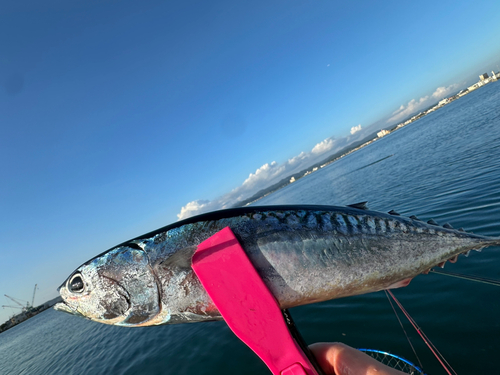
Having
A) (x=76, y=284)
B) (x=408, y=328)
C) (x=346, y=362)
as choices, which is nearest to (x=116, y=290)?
(x=76, y=284)

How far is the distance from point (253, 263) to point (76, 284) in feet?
6.11

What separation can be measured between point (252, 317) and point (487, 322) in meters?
5.89

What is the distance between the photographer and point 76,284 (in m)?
2.28

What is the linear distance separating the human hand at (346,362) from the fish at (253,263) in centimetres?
81

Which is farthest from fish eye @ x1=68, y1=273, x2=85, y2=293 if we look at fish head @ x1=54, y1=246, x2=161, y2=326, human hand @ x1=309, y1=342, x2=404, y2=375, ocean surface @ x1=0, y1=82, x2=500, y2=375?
ocean surface @ x1=0, y1=82, x2=500, y2=375

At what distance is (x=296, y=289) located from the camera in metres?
2.07

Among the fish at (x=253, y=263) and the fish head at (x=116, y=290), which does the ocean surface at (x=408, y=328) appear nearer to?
the fish at (x=253, y=263)

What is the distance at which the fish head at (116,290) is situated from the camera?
214 cm

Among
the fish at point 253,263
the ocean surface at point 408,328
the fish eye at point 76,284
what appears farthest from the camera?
the ocean surface at point 408,328

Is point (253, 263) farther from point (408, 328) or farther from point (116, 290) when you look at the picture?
Result: point (408, 328)

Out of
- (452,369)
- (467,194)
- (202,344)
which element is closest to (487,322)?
(452,369)

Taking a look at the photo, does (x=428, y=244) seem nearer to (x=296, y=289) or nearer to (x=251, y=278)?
(x=296, y=289)

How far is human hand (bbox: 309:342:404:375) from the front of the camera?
2305 millimetres

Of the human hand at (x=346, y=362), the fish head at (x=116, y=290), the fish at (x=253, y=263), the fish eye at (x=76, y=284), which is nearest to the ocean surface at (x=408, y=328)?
the human hand at (x=346, y=362)
